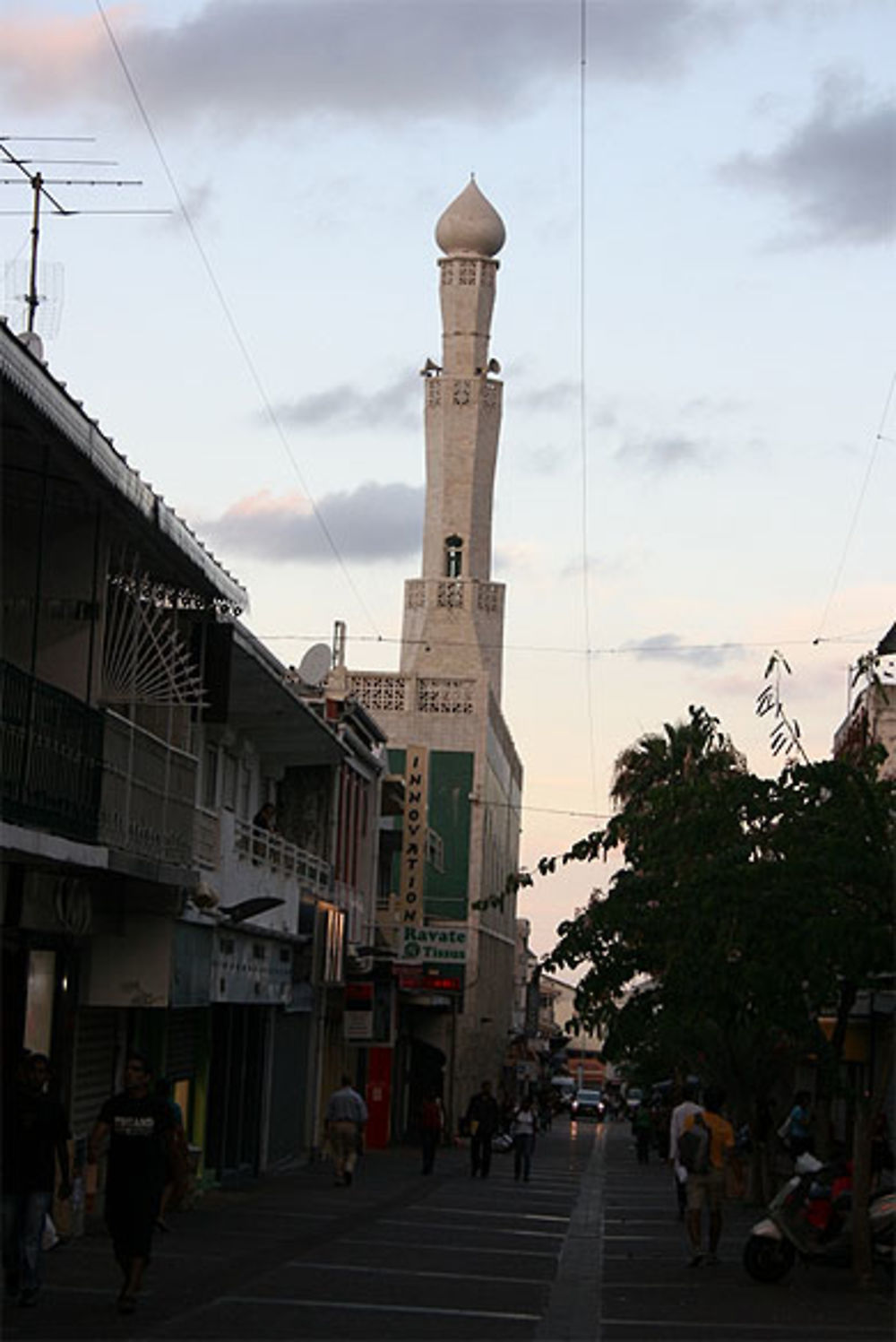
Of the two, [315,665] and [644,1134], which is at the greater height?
[315,665]

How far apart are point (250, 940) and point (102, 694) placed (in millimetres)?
10490

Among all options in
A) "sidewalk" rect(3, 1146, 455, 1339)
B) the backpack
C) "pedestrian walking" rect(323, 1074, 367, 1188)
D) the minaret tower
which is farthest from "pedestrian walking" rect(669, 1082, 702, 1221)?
the minaret tower

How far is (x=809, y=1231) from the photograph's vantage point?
1956 centimetres

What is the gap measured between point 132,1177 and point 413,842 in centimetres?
3816

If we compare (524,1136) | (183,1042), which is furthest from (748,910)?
(524,1136)

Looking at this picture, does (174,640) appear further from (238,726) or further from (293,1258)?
(238,726)

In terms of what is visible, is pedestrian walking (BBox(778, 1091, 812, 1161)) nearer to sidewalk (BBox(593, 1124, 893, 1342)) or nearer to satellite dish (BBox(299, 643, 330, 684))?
sidewalk (BBox(593, 1124, 893, 1342))

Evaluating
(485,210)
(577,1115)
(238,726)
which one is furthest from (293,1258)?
(577,1115)

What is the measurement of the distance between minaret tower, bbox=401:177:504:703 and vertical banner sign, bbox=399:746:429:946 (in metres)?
21.7

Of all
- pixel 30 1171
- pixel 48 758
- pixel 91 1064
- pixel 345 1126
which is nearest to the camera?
pixel 30 1171

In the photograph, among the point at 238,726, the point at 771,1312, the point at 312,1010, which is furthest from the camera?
the point at 312,1010

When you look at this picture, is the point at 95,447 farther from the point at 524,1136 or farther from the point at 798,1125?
the point at 524,1136

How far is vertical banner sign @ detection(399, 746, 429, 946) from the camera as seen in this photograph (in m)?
53.0

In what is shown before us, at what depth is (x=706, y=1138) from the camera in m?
21.6
